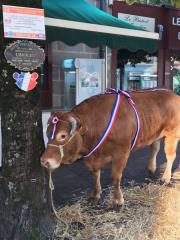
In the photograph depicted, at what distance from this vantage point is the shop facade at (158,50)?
1014 cm

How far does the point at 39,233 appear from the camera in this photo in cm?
393

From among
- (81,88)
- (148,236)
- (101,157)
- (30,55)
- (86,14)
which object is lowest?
(148,236)

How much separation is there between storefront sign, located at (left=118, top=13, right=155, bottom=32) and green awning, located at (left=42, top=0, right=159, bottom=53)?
2490 millimetres

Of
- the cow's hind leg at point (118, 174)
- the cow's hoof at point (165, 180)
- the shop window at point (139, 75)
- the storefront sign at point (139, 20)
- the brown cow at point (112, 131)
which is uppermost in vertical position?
the storefront sign at point (139, 20)

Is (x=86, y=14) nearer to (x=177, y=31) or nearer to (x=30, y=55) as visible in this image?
(x=30, y=55)

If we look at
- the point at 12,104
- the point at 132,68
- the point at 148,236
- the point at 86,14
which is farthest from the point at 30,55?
the point at 132,68

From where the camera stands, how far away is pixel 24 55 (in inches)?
145

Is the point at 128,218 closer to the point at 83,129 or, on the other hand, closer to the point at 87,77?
the point at 83,129

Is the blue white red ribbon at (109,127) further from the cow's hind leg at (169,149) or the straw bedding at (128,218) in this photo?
the cow's hind leg at (169,149)

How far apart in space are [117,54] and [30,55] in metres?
6.78

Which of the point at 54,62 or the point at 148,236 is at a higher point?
the point at 54,62

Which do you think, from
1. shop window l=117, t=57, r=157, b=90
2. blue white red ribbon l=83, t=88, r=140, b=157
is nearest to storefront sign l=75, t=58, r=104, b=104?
shop window l=117, t=57, r=157, b=90

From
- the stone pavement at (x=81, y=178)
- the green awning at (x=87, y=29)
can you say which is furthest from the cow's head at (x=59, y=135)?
the green awning at (x=87, y=29)

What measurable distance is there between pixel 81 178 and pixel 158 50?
18.4ft
